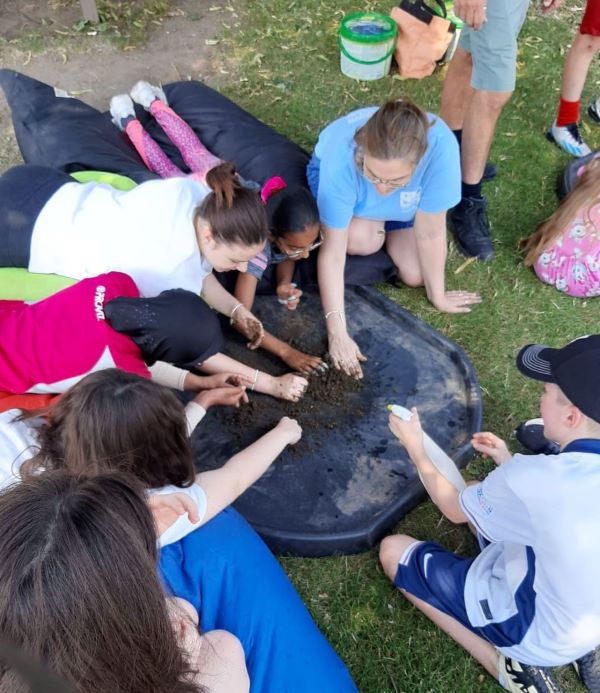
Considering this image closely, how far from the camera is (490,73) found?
2916 millimetres

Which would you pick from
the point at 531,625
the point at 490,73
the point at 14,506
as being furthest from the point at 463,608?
the point at 490,73

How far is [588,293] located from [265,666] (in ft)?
7.75

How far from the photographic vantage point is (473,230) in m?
3.32

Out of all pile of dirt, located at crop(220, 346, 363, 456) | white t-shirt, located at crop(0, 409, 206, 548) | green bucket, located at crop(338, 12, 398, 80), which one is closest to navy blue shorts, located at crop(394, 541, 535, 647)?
pile of dirt, located at crop(220, 346, 363, 456)

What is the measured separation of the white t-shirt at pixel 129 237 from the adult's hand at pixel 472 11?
1383 mm

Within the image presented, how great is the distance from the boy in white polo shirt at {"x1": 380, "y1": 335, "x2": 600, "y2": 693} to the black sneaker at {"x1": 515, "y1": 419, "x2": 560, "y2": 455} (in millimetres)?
623

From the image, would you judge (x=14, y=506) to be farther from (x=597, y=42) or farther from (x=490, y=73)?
(x=597, y=42)

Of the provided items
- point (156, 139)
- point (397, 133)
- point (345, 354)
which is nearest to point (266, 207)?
point (397, 133)

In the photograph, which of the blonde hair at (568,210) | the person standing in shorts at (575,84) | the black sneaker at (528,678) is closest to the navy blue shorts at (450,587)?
the black sneaker at (528,678)

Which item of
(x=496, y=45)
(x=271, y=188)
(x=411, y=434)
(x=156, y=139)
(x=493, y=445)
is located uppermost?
(x=496, y=45)

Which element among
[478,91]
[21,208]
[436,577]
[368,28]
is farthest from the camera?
[368,28]

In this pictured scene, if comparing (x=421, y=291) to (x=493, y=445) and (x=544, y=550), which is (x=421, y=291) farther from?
(x=544, y=550)

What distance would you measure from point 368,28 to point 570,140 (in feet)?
5.09

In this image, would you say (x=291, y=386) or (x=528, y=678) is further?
(x=291, y=386)
